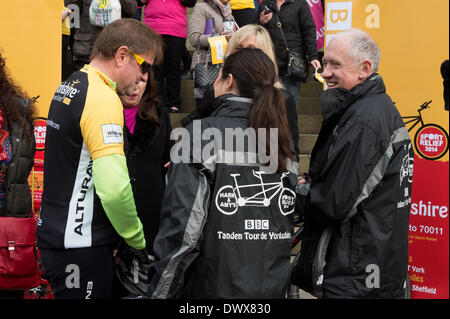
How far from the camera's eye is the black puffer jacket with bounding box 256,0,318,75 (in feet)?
22.0

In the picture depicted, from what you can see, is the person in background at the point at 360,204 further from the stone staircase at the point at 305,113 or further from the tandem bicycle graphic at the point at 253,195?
the stone staircase at the point at 305,113

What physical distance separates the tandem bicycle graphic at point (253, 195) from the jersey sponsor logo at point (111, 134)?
Result: 0.52 metres

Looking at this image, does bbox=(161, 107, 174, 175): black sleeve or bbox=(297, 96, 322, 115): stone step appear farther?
bbox=(297, 96, 322, 115): stone step

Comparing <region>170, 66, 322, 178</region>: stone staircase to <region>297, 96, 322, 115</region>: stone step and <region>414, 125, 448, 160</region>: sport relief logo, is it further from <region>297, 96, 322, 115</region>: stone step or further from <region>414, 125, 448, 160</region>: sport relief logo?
<region>414, 125, 448, 160</region>: sport relief logo

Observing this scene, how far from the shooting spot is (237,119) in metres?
2.73

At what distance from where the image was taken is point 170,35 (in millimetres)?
7254

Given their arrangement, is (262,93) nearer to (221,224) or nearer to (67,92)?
(221,224)

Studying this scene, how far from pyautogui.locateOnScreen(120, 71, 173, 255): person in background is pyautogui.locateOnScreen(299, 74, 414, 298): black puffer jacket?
1.14 metres

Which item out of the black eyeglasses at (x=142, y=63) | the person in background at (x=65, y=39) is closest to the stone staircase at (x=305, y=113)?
the person in background at (x=65, y=39)

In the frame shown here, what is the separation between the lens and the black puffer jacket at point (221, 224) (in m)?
2.59

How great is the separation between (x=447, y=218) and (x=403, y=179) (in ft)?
6.19

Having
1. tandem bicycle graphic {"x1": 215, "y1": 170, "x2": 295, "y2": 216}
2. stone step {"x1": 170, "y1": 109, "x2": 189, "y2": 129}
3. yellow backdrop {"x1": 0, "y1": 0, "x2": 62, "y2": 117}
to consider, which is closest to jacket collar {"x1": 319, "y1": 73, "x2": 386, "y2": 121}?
tandem bicycle graphic {"x1": 215, "y1": 170, "x2": 295, "y2": 216}

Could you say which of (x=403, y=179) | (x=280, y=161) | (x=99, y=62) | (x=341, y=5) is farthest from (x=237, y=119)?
(x=341, y=5)

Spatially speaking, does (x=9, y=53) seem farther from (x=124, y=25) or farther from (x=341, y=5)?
(x=341, y=5)
